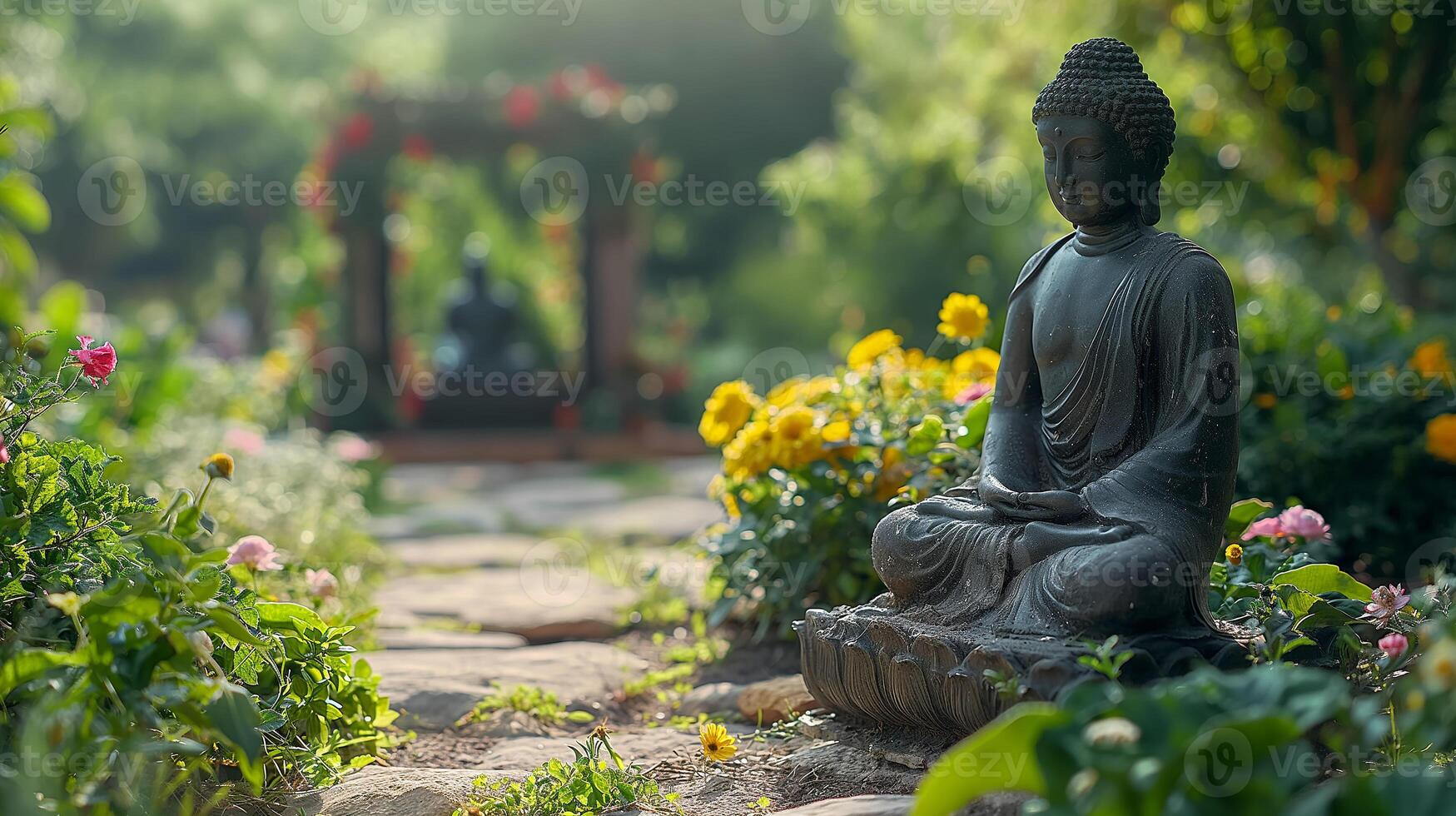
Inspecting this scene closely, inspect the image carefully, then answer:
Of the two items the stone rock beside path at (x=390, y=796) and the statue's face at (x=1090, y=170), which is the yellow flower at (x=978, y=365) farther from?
the stone rock beside path at (x=390, y=796)

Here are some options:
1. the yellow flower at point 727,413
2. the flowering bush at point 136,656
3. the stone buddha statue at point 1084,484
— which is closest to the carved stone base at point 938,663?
the stone buddha statue at point 1084,484

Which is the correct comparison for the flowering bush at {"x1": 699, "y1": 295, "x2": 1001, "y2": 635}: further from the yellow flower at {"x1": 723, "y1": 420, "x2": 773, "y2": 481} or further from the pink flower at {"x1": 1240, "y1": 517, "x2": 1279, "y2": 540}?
the pink flower at {"x1": 1240, "y1": 517, "x2": 1279, "y2": 540}

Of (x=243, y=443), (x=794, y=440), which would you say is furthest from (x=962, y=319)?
(x=243, y=443)

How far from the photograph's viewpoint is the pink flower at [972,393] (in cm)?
407

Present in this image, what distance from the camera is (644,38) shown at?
2403 centimetres

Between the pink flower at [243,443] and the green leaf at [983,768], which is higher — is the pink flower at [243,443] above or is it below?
below

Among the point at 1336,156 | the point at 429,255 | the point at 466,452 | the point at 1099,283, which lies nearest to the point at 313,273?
the point at 466,452

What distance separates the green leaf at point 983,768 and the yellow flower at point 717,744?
1.17 metres

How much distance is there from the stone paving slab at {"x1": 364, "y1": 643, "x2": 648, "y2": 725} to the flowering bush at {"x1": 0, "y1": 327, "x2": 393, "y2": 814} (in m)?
0.45

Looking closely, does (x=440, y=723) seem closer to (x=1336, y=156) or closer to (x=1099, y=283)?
(x=1099, y=283)

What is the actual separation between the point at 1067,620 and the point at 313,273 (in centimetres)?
1242

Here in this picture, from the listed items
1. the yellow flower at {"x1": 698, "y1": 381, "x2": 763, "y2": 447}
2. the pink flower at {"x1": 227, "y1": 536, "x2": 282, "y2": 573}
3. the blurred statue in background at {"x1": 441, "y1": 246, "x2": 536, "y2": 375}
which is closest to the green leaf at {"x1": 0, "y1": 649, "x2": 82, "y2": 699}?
the pink flower at {"x1": 227, "y1": 536, "x2": 282, "y2": 573}

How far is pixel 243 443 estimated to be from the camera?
263 inches

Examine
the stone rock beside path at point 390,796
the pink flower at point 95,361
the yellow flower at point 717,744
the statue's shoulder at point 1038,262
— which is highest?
the statue's shoulder at point 1038,262
